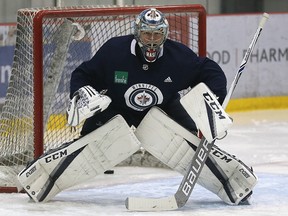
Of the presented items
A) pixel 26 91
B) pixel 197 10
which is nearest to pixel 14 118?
pixel 26 91

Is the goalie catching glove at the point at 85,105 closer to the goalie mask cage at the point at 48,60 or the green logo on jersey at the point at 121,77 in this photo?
the green logo on jersey at the point at 121,77

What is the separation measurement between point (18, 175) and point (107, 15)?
1.13 metres

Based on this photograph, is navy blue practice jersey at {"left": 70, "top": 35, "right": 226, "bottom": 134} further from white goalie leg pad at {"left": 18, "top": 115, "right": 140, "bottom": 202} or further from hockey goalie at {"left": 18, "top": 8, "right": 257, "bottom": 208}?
white goalie leg pad at {"left": 18, "top": 115, "right": 140, "bottom": 202}

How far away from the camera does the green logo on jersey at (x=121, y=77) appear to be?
5.71 metres

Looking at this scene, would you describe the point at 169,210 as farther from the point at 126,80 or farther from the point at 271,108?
the point at 271,108

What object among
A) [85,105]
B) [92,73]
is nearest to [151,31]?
[92,73]

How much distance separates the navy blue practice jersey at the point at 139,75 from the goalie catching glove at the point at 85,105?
0.44 feet

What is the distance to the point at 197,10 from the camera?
22.0ft

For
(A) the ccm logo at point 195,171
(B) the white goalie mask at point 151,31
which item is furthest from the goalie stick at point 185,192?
(B) the white goalie mask at point 151,31

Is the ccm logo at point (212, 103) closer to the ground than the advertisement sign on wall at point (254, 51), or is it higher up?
higher up

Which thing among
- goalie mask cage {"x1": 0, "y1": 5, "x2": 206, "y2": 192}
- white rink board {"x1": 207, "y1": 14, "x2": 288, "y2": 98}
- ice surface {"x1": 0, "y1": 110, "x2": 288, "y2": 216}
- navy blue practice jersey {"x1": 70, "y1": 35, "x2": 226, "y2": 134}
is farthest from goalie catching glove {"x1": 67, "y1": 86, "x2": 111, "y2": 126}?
white rink board {"x1": 207, "y1": 14, "x2": 288, "y2": 98}

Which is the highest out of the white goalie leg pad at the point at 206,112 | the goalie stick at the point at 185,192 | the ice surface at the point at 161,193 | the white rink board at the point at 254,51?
the white goalie leg pad at the point at 206,112

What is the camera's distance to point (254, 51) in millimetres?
10297

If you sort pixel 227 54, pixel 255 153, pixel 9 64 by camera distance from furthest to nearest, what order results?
pixel 227 54 → pixel 9 64 → pixel 255 153
